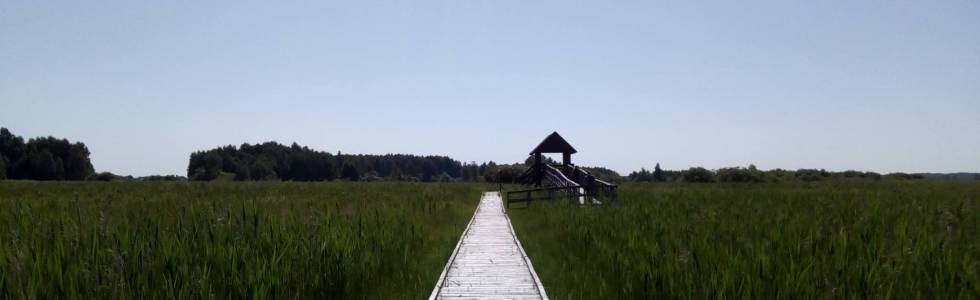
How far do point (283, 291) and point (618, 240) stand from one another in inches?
207

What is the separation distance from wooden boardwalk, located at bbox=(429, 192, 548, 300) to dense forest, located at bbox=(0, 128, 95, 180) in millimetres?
84075

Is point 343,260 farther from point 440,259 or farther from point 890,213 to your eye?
point 890,213

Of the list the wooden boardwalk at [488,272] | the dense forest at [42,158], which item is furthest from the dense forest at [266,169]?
the wooden boardwalk at [488,272]

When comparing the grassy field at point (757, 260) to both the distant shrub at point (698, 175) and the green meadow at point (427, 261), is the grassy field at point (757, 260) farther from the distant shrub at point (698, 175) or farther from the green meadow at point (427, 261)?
the distant shrub at point (698, 175)

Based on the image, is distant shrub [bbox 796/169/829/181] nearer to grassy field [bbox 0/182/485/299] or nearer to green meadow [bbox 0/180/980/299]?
green meadow [bbox 0/180/980/299]

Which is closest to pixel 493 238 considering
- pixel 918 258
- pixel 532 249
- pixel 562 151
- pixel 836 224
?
pixel 532 249

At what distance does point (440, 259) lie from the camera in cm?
1026

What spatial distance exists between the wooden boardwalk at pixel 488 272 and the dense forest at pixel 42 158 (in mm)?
84075

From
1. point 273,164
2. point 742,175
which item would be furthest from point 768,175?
point 273,164

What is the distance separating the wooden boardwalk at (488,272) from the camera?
A: 23.6 feet

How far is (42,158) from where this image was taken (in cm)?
8406

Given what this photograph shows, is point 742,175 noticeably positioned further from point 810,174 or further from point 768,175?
point 810,174

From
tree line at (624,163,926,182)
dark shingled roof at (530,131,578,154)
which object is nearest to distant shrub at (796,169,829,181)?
tree line at (624,163,926,182)

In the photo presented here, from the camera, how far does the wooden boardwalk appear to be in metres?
7.18
